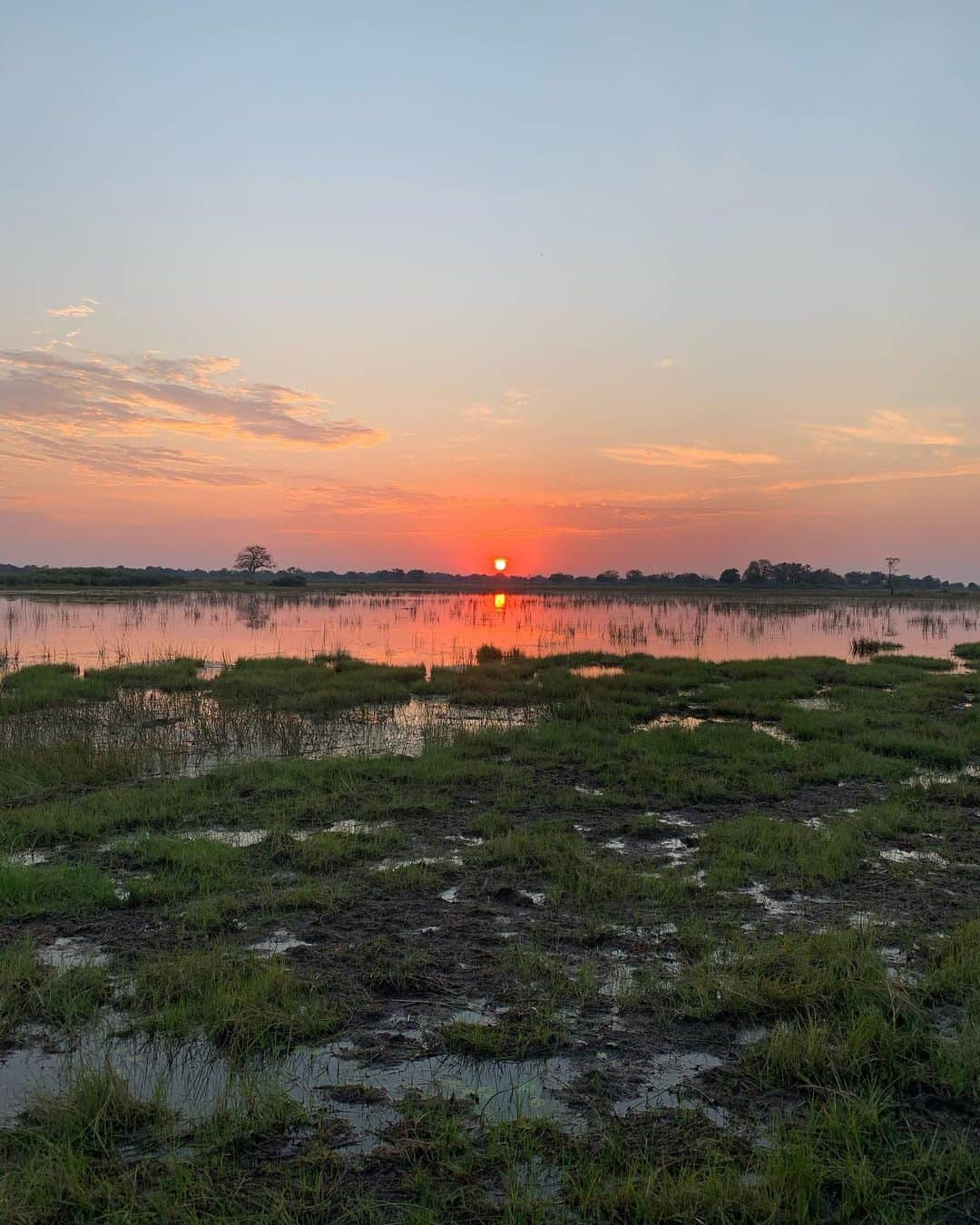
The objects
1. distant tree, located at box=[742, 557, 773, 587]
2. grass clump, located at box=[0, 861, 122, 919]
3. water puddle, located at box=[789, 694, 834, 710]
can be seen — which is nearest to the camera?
grass clump, located at box=[0, 861, 122, 919]

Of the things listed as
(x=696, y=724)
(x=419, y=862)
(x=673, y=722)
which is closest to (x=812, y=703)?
(x=696, y=724)

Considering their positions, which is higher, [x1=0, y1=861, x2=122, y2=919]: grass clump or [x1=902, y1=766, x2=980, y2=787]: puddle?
[x1=902, y1=766, x2=980, y2=787]: puddle

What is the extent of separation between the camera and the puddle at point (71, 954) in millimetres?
4895

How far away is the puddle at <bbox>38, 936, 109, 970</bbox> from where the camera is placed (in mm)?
Result: 4895

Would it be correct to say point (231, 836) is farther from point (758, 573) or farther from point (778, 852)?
point (758, 573)

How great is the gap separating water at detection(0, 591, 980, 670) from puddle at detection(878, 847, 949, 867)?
15.5m

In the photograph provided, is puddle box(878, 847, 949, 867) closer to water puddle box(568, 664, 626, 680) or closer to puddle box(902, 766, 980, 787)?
puddle box(902, 766, 980, 787)

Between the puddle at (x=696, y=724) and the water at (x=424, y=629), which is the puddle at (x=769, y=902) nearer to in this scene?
the puddle at (x=696, y=724)

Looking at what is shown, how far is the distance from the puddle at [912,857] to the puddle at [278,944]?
5.14m

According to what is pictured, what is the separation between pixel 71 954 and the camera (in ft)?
16.6

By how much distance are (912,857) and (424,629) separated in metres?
26.5

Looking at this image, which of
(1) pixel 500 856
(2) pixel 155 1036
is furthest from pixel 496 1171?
(1) pixel 500 856

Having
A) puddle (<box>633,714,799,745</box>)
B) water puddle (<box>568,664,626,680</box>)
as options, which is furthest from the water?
puddle (<box>633,714,799,745</box>)

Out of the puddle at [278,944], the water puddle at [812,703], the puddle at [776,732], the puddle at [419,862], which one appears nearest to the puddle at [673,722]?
the puddle at [776,732]
